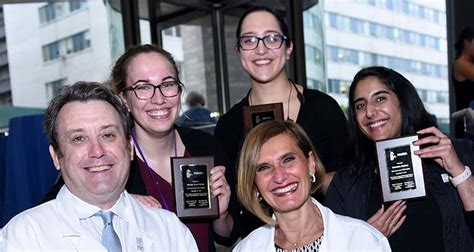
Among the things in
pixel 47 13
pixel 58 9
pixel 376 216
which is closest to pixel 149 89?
pixel 376 216

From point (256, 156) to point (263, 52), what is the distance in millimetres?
798

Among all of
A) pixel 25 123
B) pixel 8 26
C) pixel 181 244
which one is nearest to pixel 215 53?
pixel 8 26

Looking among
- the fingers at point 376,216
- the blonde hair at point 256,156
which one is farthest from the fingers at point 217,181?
the fingers at point 376,216

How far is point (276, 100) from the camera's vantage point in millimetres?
3174

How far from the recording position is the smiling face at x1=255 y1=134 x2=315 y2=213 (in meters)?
2.40

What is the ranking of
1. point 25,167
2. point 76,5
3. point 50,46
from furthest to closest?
point 50,46 < point 76,5 < point 25,167

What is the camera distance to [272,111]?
112 inches

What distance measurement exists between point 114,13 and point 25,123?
185 inches

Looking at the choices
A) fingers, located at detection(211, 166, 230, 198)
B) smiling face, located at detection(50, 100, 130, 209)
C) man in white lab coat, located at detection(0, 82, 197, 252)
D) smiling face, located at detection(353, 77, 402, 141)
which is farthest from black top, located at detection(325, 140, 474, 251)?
→ smiling face, located at detection(50, 100, 130, 209)

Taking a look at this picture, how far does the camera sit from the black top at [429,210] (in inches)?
100

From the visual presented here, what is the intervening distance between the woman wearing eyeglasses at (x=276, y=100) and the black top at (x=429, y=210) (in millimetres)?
335

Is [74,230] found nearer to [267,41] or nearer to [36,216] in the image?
[36,216]

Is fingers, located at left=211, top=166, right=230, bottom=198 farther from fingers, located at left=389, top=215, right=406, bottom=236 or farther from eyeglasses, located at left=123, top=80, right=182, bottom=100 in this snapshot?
fingers, located at left=389, top=215, right=406, bottom=236

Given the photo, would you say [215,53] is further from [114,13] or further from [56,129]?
[56,129]
